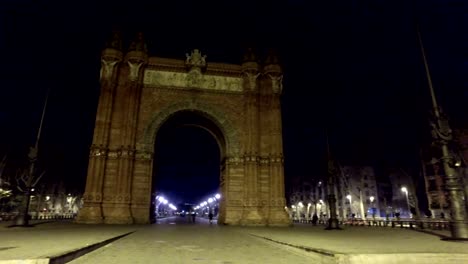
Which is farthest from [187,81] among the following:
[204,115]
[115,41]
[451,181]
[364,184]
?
[364,184]

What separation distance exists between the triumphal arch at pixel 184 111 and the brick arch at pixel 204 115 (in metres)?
0.09

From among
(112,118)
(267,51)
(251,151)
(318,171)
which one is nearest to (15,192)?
(112,118)

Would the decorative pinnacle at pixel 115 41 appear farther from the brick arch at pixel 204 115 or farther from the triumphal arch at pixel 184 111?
the brick arch at pixel 204 115

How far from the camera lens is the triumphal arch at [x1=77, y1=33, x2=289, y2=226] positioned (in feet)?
89.1

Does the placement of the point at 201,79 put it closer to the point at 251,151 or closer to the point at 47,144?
the point at 251,151

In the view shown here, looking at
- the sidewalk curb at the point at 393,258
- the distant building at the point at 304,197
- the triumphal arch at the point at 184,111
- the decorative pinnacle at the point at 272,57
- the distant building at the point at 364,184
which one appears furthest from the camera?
the distant building at the point at 304,197

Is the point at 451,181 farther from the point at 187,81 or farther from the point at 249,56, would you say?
the point at 187,81

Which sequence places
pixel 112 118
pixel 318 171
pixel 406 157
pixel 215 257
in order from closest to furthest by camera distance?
pixel 215 257, pixel 112 118, pixel 406 157, pixel 318 171

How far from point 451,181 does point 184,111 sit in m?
22.4

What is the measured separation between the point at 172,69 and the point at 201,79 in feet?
9.70

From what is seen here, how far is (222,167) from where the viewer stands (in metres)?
32.4

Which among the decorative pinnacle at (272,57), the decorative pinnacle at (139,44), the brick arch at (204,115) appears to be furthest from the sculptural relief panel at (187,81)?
the decorative pinnacle at (272,57)

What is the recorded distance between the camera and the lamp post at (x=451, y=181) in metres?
12.4

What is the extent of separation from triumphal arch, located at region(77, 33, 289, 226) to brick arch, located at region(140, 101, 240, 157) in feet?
0.29
